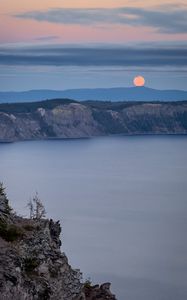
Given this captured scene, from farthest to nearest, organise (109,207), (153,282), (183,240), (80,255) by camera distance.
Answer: (109,207) → (183,240) → (80,255) → (153,282)

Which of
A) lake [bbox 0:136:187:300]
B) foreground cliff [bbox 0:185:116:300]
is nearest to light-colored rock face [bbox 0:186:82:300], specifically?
foreground cliff [bbox 0:185:116:300]

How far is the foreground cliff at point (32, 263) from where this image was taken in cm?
2848

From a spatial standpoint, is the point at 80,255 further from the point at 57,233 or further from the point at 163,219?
the point at 57,233

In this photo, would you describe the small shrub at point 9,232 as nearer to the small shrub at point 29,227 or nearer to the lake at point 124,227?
the small shrub at point 29,227

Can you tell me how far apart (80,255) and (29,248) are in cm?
5651

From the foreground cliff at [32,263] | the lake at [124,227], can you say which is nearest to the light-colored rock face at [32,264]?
the foreground cliff at [32,263]

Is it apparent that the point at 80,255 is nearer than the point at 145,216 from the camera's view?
Yes

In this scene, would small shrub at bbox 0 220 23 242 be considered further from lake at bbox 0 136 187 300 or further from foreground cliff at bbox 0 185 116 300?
lake at bbox 0 136 187 300

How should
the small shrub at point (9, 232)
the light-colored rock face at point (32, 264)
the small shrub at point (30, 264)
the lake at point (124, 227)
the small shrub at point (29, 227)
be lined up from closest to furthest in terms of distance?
the light-colored rock face at point (32, 264) < the small shrub at point (30, 264) < the small shrub at point (9, 232) < the small shrub at point (29, 227) < the lake at point (124, 227)

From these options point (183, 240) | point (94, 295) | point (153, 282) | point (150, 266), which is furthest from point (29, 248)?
point (183, 240)

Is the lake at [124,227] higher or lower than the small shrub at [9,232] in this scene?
higher

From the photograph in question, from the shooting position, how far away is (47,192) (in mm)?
165875

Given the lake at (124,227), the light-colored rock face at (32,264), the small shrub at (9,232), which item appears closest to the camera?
the light-colored rock face at (32,264)

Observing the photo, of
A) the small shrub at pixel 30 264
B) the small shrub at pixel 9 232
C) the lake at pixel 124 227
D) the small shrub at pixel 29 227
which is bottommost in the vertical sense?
the small shrub at pixel 30 264
